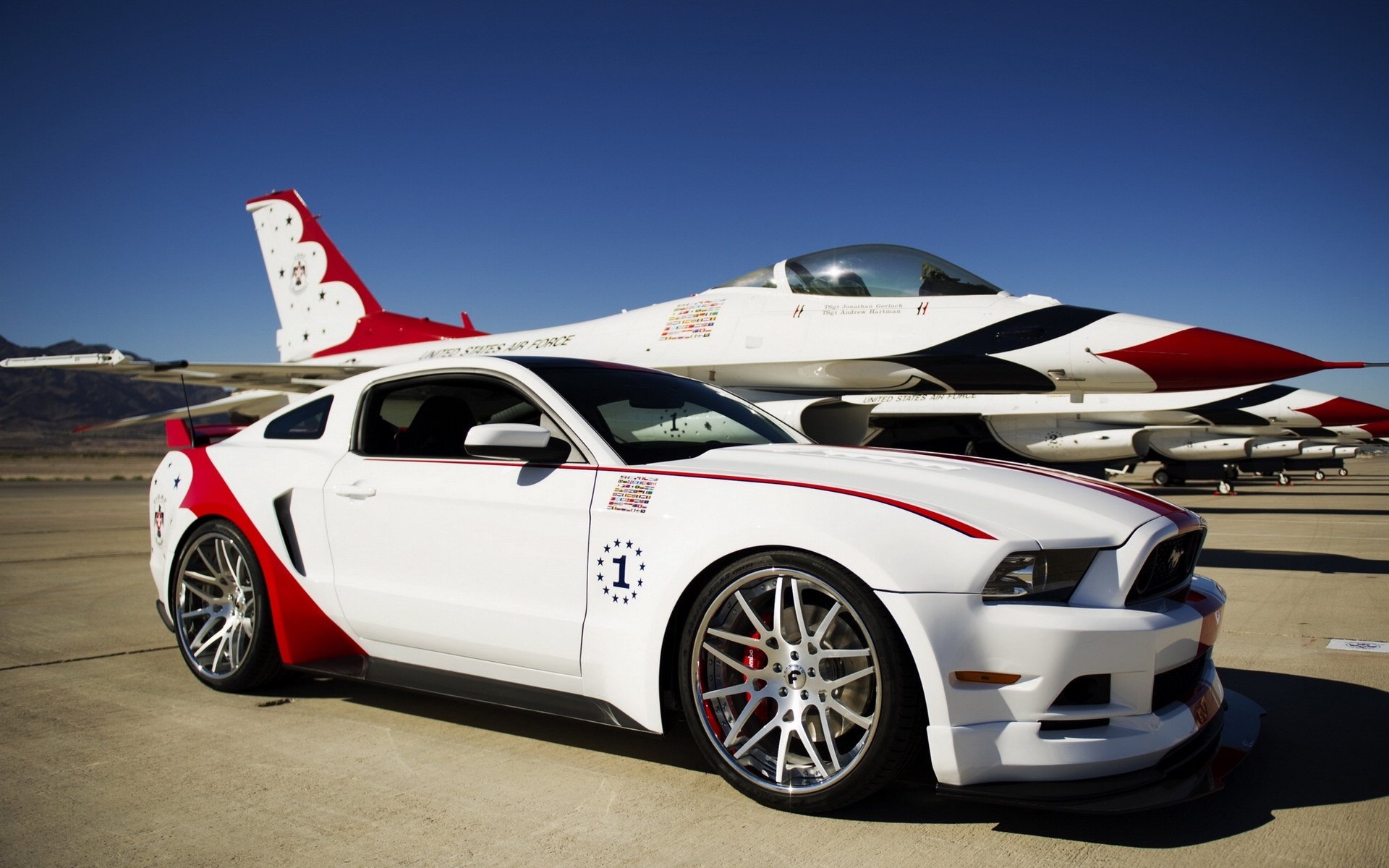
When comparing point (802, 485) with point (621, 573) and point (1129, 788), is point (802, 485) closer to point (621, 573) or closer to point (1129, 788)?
point (621, 573)

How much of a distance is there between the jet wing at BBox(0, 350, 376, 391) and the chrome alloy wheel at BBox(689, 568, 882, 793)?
10.1 meters

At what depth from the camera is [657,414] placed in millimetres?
3516

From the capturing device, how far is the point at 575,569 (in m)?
2.79

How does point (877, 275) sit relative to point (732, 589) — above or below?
above

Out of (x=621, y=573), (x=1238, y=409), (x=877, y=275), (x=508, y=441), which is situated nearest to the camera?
(x=621, y=573)

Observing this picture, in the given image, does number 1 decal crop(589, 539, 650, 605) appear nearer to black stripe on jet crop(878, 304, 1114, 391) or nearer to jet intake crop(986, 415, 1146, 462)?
black stripe on jet crop(878, 304, 1114, 391)

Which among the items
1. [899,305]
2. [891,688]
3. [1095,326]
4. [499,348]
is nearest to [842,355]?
[899,305]

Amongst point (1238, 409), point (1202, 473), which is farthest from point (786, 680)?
point (1202, 473)

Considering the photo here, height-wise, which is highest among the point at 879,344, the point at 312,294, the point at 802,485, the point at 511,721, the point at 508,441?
the point at 312,294

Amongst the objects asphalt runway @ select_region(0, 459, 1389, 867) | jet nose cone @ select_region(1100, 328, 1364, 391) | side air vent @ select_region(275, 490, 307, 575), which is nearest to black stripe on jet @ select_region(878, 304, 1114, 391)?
jet nose cone @ select_region(1100, 328, 1364, 391)

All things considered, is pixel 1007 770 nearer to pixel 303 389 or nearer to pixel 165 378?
pixel 165 378

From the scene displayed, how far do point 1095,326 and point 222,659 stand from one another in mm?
7270

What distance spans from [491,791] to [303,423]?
2007mm

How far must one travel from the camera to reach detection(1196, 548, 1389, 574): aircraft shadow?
725 centimetres
